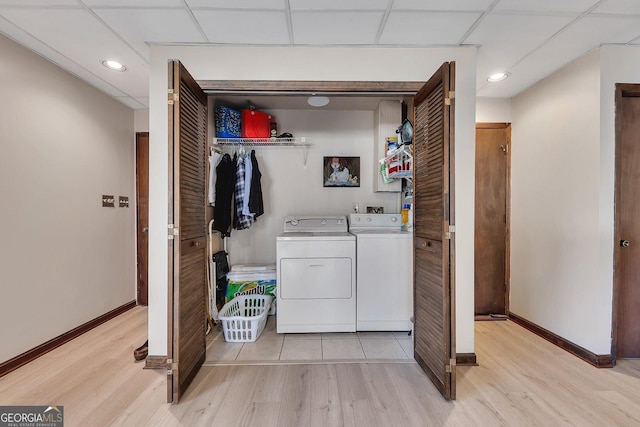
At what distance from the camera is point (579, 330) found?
7.22ft

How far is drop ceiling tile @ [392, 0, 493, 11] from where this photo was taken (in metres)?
1.62

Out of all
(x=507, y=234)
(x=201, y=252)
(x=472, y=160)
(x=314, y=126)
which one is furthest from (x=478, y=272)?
(x=201, y=252)

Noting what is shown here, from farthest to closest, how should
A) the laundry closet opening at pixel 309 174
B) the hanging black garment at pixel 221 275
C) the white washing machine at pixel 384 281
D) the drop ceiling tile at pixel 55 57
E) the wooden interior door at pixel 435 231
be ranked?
1. the laundry closet opening at pixel 309 174
2. the hanging black garment at pixel 221 275
3. the white washing machine at pixel 384 281
4. the drop ceiling tile at pixel 55 57
5. the wooden interior door at pixel 435 231

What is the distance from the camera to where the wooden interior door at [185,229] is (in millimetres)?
1625

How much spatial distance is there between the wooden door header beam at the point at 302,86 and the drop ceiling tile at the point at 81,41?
67 cm

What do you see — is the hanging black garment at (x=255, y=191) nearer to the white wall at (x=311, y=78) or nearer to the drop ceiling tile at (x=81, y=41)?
the white wall at (x=311, y=78)

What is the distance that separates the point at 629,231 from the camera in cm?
213

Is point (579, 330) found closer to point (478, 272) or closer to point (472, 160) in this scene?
point (478, 272)

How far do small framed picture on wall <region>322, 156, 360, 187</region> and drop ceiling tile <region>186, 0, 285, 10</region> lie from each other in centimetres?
180

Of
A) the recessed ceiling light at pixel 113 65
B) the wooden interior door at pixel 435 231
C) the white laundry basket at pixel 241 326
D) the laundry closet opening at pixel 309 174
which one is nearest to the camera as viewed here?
the wooden interior door at pixel 435 231

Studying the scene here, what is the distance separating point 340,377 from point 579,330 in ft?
6.23

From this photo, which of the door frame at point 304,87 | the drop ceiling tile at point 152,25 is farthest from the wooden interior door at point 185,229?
the drop ceiling tile at point 152,25

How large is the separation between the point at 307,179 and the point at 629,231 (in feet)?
9.17

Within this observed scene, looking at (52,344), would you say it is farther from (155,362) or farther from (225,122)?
(225,122)
